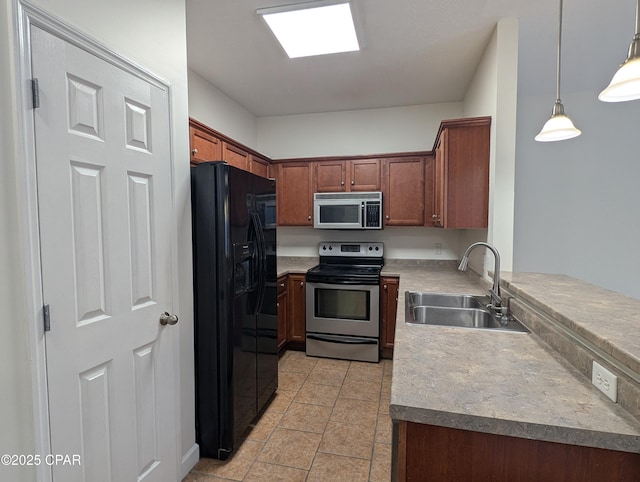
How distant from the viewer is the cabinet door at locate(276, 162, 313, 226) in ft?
12.5

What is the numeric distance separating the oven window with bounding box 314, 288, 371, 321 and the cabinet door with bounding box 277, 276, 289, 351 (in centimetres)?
33

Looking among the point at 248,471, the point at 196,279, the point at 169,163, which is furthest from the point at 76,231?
the point at 248,471

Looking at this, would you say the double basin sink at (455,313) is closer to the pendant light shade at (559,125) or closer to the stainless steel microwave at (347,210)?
the pendant light shade at (559,125)

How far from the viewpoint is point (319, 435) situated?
7.04 feet

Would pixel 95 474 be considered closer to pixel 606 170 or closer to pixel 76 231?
pixel 76 231

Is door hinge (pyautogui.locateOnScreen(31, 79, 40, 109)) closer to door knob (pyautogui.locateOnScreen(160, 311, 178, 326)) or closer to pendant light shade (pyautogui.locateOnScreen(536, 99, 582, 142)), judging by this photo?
door knob (pyautogui.locateOnScreen(160, 311, 178, 326))

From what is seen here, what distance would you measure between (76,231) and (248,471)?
1.58 metres

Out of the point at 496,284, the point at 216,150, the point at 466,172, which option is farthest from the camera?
the point at 216,150

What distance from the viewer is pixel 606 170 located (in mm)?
3324

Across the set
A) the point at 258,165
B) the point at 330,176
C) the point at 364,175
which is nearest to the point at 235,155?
the point at 258,165

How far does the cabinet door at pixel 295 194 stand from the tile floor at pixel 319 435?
1.71 metres

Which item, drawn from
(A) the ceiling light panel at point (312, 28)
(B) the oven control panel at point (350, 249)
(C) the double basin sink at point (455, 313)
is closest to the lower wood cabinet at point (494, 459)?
(C) the double basin sink at point (455, 313)

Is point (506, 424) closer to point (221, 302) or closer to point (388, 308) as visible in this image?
point (221, 302)

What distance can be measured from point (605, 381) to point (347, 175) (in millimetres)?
3010
